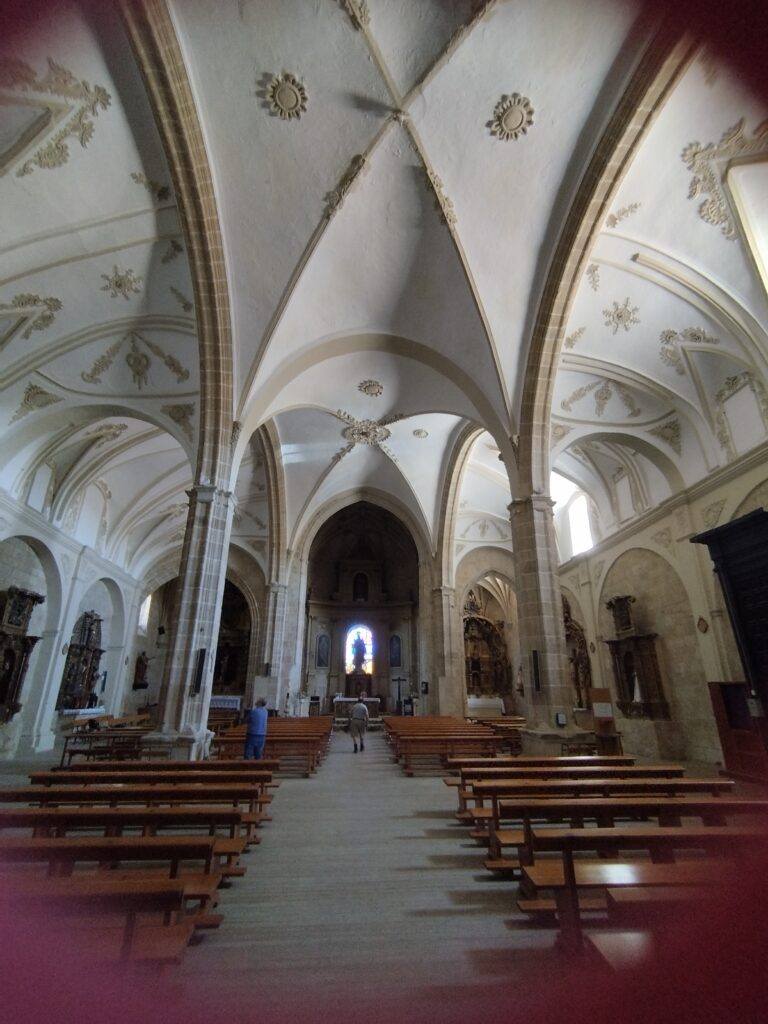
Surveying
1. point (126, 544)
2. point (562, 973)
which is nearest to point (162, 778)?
point (562, 973)

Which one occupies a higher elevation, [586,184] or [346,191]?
[346,191]

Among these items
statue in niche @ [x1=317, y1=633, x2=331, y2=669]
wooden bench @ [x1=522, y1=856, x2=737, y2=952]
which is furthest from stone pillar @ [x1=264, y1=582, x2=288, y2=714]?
wooden bench @ [x1=522, y1=856, x2=737, y2=952]

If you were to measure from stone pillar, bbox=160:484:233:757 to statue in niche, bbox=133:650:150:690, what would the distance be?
15.4 meters

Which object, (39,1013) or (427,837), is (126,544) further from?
(39,1013)

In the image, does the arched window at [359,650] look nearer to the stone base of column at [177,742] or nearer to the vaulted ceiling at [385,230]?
the vaulted ceiling at [385,230]

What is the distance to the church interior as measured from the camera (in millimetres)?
6402

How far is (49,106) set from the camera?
19.8ft

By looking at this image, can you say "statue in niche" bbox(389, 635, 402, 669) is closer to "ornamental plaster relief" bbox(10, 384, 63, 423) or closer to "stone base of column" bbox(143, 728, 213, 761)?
"stone base of column" bbox(143, 728, 213, 761)

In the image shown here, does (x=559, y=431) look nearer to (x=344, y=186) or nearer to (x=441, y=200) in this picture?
(x=441, y=200)

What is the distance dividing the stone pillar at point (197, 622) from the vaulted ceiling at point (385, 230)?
1.27m

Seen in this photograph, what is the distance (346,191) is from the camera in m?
8.05

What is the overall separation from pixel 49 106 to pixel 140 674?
2029 cm

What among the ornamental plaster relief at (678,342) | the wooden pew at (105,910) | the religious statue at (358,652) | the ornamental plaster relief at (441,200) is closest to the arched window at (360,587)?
the religious statue at (358,652)

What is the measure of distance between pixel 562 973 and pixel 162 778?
3.83m
